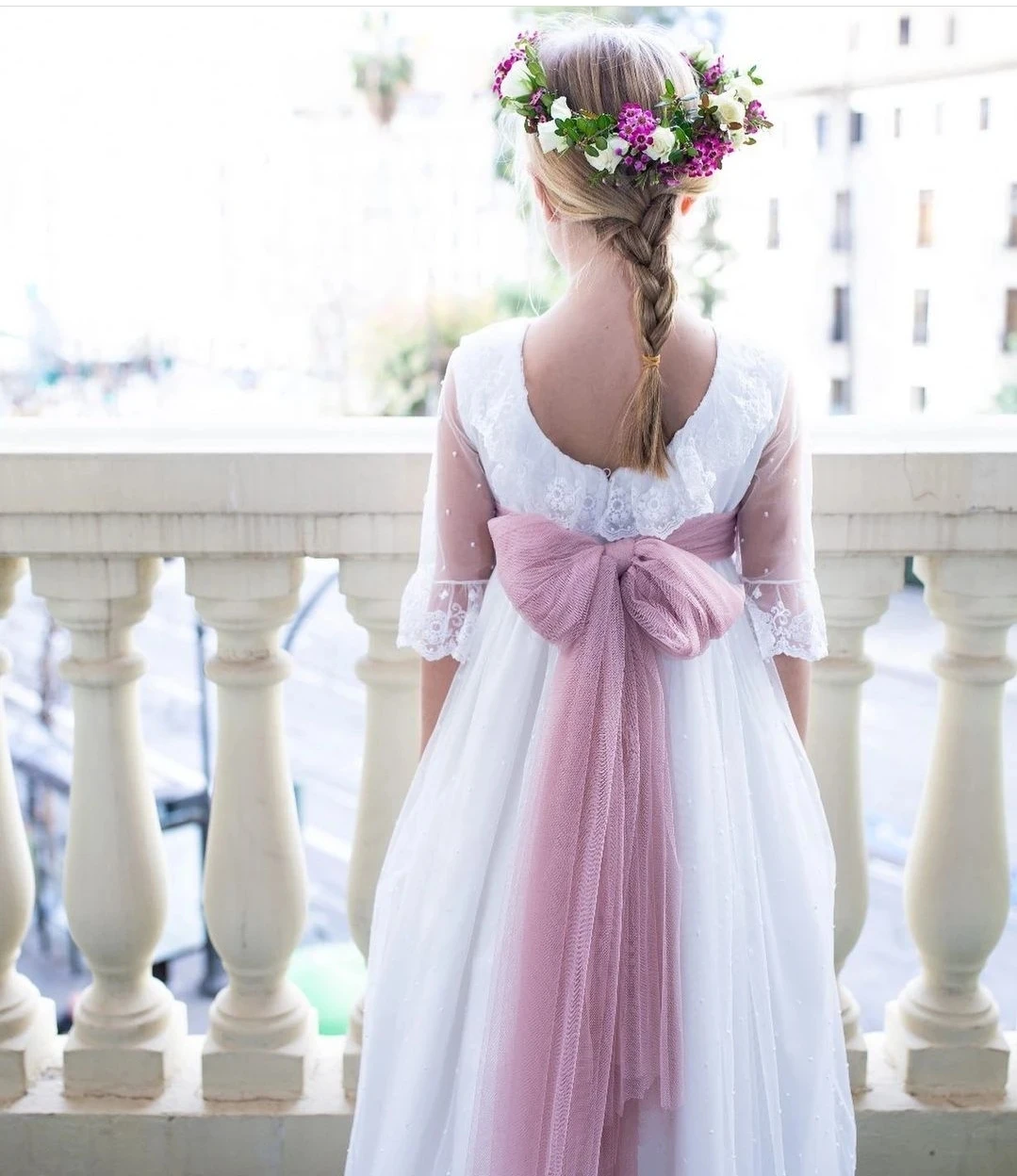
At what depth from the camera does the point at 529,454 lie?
115cm

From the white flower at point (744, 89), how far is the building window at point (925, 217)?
258 inches

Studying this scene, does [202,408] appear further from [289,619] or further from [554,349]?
[554,349]

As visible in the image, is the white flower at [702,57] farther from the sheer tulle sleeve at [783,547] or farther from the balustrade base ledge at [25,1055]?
the balustrade base ledge at [25,1055]

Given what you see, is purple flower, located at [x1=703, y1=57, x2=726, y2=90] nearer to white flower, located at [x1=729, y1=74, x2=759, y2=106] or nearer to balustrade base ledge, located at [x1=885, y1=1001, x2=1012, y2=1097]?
white flower, located at [x1=729, y1=74, x2=759, y2=106]

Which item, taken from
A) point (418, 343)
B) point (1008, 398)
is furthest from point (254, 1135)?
point (418, 343)

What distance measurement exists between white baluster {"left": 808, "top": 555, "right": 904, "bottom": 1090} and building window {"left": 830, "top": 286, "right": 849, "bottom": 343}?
8774 millimetres

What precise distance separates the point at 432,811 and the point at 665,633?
334 millimetres

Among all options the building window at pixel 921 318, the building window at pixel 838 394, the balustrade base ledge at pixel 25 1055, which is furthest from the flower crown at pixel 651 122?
the building window at pixel 838 394

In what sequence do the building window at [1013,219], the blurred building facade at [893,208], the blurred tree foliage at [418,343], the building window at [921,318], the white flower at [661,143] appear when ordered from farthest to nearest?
1. the blurred tree foliage at [418,343]
2. the building window at [921,318]
3. the building window at [1013,219]
4. the blurred building facade at [893,208]
5. the white flower at [661,143]

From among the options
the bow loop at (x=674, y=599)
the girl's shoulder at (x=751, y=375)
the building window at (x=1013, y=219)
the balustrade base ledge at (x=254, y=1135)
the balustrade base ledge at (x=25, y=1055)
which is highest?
the building window at (x=1013, y=219)

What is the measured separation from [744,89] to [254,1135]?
1.32 meters

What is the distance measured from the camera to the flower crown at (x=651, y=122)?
102 centimetres

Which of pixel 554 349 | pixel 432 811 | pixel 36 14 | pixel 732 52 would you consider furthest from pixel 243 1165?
pixel 36 14

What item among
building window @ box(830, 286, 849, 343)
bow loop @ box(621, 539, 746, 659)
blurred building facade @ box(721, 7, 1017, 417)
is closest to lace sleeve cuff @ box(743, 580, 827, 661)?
bow loop @ box(621, 539, 746, 659)
